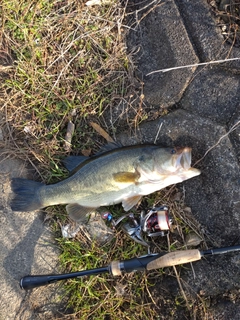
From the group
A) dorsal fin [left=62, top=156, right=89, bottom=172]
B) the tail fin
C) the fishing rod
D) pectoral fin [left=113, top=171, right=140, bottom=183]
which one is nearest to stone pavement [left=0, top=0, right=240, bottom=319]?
the tail fin

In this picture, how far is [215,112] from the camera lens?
146 inches

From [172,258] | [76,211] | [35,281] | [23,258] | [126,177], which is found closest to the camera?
[172,258]

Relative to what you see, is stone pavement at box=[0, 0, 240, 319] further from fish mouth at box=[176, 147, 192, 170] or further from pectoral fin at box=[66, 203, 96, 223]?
pectoral fin at box=[66, 203, 96, 223]

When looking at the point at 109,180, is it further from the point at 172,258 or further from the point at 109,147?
the point at 172,258

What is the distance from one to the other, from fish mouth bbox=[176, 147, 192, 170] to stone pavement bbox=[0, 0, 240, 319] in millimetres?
281

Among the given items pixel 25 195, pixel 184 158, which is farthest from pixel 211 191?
pixel 25 195

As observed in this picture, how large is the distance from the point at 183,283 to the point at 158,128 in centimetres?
161

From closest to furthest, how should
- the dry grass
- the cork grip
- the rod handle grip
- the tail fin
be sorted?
the cork grip < the rod handle grip < the tail fin < the dry grass

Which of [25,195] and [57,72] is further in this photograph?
[57,72]

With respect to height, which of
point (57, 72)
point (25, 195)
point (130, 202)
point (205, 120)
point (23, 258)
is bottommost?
point (23, 258)

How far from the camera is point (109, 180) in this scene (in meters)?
3.68

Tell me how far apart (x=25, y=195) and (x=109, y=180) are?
0.93m

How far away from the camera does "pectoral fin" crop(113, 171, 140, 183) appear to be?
3.60 m

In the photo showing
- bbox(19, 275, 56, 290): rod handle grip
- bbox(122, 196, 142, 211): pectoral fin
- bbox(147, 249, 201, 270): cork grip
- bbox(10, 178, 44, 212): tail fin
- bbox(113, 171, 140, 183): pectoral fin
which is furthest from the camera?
bbox(10, 178, 44, 212): tail fin
